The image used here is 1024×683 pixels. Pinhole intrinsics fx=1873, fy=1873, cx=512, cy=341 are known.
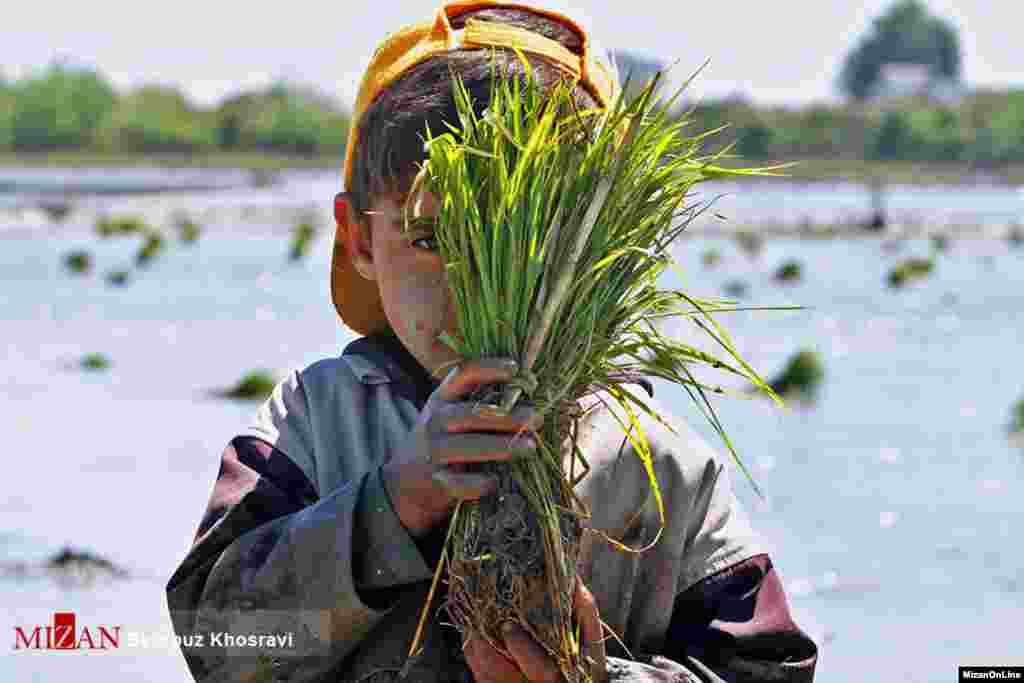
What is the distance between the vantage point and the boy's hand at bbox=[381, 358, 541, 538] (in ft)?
5.62

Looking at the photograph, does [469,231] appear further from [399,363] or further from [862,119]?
[862,119]

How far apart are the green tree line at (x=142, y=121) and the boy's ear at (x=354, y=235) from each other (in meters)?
98.2

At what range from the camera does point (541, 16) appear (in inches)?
80.0

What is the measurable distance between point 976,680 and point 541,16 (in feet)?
9.33

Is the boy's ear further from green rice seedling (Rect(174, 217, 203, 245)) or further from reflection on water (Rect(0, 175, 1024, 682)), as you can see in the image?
green rice seedling (Rect(174, 217, 203, 245))

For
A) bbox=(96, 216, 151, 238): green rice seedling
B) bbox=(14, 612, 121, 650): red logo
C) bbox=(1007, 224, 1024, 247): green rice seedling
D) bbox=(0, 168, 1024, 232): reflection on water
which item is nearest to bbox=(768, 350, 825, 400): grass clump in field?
bbox=(14, 612, 121, 650): red logo

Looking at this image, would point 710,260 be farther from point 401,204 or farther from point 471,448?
point 471,448

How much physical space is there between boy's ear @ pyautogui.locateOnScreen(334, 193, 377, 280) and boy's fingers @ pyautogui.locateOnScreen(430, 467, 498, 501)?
327mm

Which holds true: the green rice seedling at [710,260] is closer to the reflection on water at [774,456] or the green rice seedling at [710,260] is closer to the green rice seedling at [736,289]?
the green rice seedling at [736,289]

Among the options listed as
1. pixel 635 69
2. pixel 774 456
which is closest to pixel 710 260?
pixel 774 456

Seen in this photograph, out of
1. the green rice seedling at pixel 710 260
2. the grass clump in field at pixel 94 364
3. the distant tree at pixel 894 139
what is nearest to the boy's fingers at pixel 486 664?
the grass clump in field at pixel 94 364

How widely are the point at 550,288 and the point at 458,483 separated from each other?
0.79 ft

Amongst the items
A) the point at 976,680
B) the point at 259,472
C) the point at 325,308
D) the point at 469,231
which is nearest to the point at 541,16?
the point at 469,231

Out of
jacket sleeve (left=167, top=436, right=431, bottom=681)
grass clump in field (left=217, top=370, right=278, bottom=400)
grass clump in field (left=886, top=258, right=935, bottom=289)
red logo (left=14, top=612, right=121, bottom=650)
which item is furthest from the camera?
grass clump in field (left=886, top=258, right=935, bottom=289)
